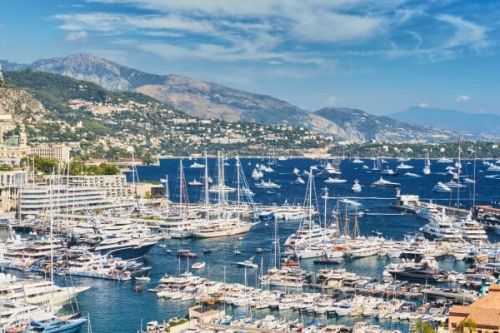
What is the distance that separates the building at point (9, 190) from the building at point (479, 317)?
49440 millimetres

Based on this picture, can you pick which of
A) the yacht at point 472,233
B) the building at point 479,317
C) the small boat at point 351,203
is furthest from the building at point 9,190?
the building at point 479,317

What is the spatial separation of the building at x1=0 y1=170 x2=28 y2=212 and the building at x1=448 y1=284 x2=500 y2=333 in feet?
162

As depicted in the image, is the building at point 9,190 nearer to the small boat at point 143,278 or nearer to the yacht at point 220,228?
the yacht at point 220,228

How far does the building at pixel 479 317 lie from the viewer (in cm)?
2134

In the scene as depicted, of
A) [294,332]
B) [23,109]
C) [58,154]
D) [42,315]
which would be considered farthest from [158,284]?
[23,109]

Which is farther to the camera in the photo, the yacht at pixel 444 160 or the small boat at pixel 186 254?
the yacht at pixel 444 160

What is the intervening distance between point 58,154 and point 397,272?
6884cm

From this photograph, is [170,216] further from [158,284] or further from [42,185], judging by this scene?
[158,284]

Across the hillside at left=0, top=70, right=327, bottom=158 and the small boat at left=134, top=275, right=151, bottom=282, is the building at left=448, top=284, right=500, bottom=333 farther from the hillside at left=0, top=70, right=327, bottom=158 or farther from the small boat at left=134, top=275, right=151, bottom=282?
the hillside at left=0, top=70, right=327, bottom=158

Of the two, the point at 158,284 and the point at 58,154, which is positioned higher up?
the point at 58,154

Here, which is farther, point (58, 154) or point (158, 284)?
point (58, 154)

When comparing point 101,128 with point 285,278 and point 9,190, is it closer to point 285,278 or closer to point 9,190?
point 9,190

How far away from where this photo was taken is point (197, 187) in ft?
344

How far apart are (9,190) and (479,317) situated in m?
52.7
